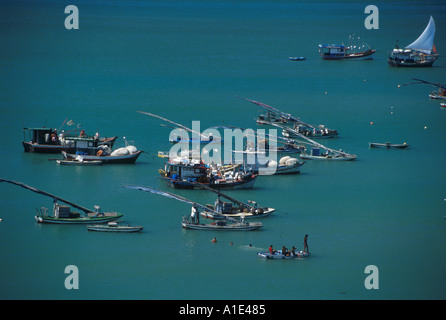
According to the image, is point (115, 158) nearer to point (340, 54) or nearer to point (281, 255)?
point (281, 255)

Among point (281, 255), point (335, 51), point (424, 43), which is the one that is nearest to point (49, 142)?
point (281, 255)

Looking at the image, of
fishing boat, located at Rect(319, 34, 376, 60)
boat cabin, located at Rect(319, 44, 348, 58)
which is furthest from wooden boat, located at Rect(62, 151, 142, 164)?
boat cabin, located at Rect(319, 44, 348, 58)

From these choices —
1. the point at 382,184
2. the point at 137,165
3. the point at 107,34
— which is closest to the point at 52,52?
the point at 107,34

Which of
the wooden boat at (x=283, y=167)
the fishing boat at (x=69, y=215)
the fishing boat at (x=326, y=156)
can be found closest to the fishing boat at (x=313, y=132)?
the fishing boat at (x=326, y=156)

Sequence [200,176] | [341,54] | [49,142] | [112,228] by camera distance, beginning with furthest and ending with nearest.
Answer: [341,54]
[49,142]
[200,176]
[112,228]

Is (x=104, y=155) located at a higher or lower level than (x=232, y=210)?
higher

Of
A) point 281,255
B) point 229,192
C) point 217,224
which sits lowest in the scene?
point 281,255

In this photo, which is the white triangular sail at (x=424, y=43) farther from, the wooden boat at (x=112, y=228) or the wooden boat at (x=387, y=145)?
the wooden boat at (x=112, y=228)

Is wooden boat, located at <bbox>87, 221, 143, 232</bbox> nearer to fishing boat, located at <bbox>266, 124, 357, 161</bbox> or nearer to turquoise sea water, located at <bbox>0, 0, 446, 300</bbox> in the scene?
turquoise sea water, located at <bbox>0, 0, 446, 300</bbox>
